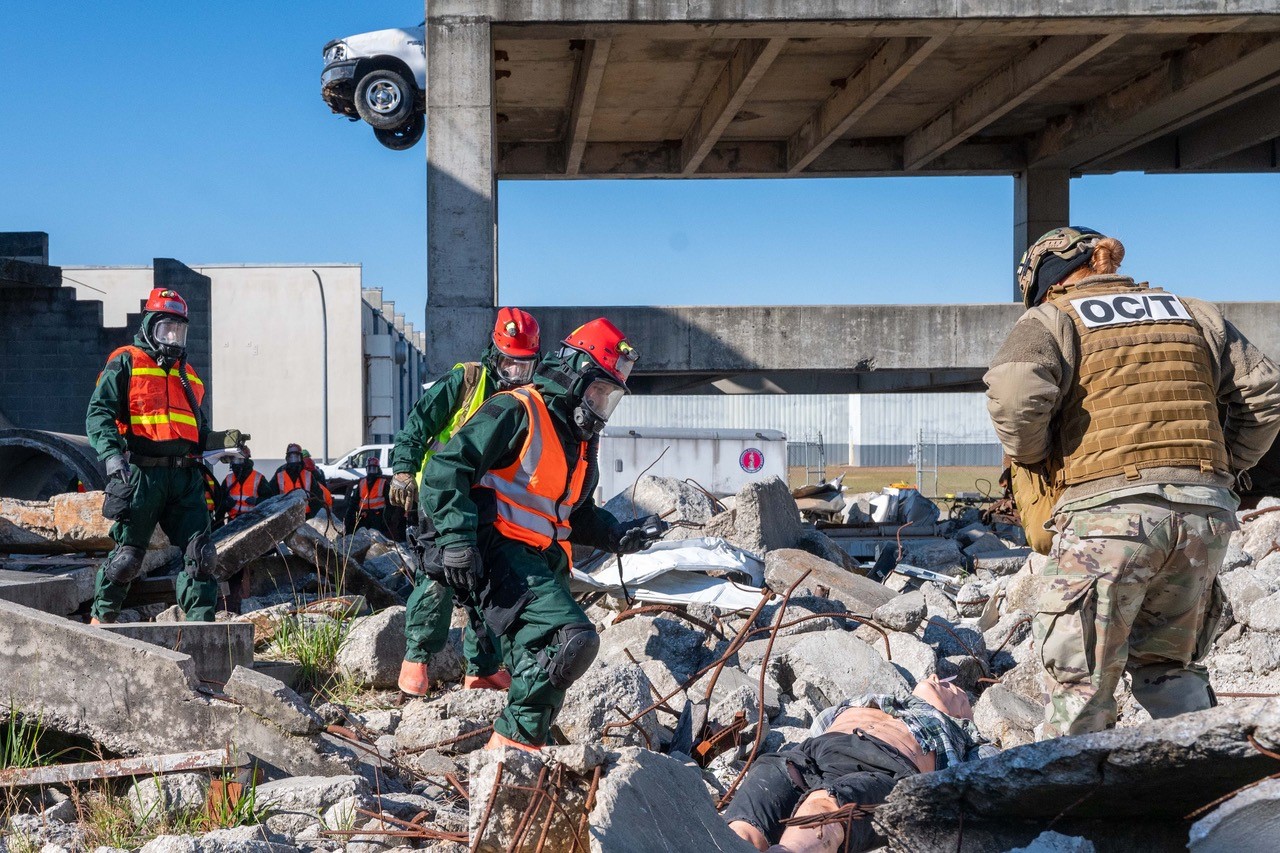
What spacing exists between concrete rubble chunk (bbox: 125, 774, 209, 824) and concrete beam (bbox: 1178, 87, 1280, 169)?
555 inches

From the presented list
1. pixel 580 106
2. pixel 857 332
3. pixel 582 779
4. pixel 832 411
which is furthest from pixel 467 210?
pixel 832 411

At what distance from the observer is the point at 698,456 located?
571 inches

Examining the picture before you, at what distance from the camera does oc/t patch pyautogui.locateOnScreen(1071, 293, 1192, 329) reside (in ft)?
12.5

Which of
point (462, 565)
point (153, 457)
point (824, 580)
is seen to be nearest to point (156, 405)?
point (153, 457)

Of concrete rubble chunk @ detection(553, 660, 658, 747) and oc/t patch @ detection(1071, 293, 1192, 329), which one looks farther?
concrete rubble chunk @ detection(553, 660, 658, 747)

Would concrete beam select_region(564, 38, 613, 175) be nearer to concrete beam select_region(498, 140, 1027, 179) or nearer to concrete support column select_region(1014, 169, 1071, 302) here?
concrete beam select_region(498, 140, 1027, 179)

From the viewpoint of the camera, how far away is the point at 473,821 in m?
2.76

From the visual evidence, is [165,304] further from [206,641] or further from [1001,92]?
[1001,92]

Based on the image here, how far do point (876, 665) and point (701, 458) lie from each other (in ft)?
29.4

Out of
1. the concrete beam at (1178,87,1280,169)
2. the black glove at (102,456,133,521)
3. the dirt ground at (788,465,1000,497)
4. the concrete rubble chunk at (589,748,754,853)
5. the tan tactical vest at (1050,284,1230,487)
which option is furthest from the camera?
the dirt ground at (788,465,1000,497)

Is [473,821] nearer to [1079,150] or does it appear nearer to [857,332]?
[857,332]

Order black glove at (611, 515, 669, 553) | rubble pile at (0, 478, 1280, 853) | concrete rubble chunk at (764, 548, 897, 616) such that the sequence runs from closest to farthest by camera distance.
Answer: rubble pile at (0, 478, 1280, 853), black glove at (611, 515, 669, 553), concrete rubble chunk at (764, 548, 897, 616)

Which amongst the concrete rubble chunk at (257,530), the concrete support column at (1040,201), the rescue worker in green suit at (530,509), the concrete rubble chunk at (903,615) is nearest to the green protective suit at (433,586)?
the rescue worker in green suit at (530,509)

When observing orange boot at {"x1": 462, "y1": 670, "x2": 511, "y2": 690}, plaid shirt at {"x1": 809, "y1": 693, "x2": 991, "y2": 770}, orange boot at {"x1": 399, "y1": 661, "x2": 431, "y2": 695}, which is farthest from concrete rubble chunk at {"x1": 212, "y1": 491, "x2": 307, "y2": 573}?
plaid shirt at {"x1": 809, "y1": 693, "x2": 991, "y2": 770}
